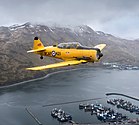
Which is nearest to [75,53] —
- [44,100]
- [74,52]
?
[74,52]

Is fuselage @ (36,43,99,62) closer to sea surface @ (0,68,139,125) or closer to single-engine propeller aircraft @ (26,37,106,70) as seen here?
single-engine propeller aircraft @ (26,37,106,70)

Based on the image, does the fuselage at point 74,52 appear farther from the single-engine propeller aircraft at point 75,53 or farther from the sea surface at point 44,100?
the sea surface at point 44,100

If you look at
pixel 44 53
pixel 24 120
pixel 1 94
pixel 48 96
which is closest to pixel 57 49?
pixel 44 53

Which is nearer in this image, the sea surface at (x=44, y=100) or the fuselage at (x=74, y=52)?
the fuselage at (x=74, y=52)

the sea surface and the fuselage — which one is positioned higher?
the fuselage

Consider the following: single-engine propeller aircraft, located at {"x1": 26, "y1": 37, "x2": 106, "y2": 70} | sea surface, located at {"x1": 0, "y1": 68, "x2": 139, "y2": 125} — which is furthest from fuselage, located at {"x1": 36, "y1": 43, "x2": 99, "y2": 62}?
sea surface, located at {"x1": 0, "y1": 68, "x2": 139, "y2": 125}

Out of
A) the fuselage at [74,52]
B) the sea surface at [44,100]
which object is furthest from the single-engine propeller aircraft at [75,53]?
the sea surface at [44,100]

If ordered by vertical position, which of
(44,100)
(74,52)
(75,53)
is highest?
(74,52)

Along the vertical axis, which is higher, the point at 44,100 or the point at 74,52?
the point at 74,52

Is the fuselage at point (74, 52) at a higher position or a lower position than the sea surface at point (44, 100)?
higher

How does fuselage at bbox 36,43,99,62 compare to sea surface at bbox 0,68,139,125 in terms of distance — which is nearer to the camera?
fuselage at bbox 36,43,99,62

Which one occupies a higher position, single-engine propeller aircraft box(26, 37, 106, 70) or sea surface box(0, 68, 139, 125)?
single-engine propeller aircraft box(26, 37, 106, 70)

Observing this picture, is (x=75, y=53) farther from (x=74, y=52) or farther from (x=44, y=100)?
(x=44, y=100)

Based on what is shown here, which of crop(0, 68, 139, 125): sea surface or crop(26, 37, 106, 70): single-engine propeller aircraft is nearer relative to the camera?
crop(26, 37, 106, 70): single-engine propeller aircraft
